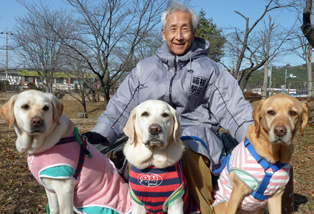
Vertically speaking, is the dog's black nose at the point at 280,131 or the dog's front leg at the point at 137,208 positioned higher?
the dog's black nose at the point at 280,131

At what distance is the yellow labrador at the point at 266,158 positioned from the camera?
2.06 metres

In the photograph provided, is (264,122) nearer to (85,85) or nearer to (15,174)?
(15,174)

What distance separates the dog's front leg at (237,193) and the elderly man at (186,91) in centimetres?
42

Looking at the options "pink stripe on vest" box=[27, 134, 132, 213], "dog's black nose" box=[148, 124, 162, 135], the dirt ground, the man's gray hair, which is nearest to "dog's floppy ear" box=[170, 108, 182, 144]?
"dog's black nose" box=[148, 124, 162, 135]

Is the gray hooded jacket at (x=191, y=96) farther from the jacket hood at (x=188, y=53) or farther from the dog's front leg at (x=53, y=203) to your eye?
the dog's front leg at (x=53, y=203)

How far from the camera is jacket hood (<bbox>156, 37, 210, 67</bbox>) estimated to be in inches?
116

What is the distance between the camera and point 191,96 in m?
2.89

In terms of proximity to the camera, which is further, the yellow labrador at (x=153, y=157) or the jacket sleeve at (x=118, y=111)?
the jacket sleeve at (x=118, y=111)

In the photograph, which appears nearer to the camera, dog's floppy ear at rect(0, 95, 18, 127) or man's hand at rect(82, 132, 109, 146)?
dog's floppy ear at rect(0, 95, 18, 127)

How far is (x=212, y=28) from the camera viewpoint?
25625 mm

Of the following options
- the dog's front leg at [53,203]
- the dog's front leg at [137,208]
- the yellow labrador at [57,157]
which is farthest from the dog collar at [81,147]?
the dog's front leg at [137,208]

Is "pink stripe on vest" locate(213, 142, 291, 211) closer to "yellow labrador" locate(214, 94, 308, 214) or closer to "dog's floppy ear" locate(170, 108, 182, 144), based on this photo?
"yellow labrador" locate(214, 94, 308, 214)

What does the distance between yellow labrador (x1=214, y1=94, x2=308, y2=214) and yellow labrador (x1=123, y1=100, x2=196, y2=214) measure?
0.51m

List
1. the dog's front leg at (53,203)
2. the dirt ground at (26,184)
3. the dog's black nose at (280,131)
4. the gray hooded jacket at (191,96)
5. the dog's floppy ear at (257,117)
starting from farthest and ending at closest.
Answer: the dirt ground at (26,184), the gray hooded jacket at (191,96), the dog's front leg at (53,203), the dog's floppy ear at (257,117), the dog's black nose at (280,131)
